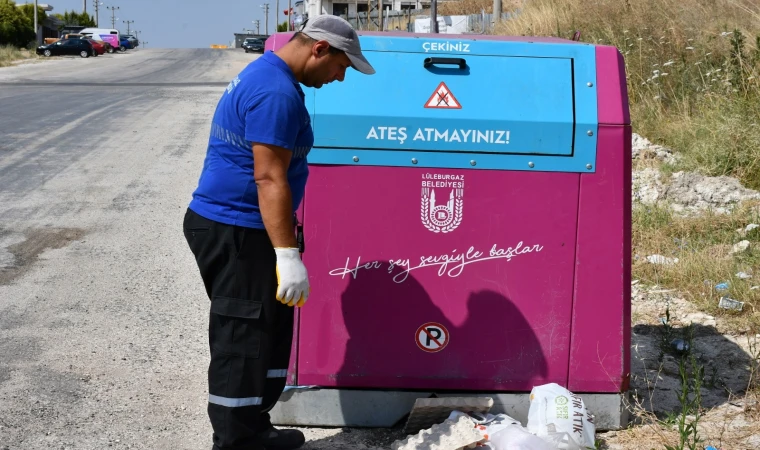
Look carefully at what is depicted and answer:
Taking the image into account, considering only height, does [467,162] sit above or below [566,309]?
above

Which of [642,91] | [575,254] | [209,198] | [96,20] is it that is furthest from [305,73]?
[96,20]

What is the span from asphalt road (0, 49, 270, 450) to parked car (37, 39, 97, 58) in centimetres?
4153

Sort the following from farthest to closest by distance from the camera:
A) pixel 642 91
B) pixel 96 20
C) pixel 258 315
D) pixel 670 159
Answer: pixel 96 20 → pixel 642 91 → pixel 670 159 → pixel 258 315

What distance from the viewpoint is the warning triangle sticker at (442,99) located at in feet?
11.3

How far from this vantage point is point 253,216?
9.77ft

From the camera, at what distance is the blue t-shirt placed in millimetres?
2805

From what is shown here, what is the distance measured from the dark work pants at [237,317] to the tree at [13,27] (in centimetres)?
5509

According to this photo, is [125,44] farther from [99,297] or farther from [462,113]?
[462,113]

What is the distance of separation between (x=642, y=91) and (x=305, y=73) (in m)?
8.00

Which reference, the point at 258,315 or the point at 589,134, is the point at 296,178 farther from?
the point at 589,134

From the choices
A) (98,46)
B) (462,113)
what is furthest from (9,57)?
(462,113)

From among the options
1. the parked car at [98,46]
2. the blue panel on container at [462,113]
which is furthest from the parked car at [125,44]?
the blue panel on container at [462,113]

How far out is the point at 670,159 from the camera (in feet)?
28.3

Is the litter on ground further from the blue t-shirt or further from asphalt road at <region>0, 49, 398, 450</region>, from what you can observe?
the blue t-shirt
